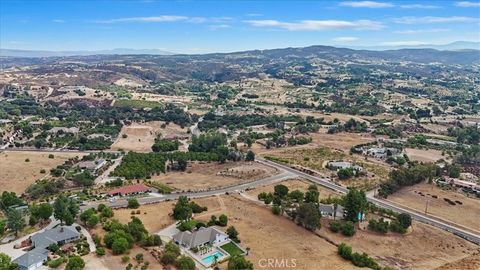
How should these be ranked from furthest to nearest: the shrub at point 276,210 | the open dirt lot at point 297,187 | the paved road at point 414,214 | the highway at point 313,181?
1. the open dirt lot at point 297,187
2. the shrub at point 276,210
3. the highway at point 313,181
4. the paved road at point 414,214

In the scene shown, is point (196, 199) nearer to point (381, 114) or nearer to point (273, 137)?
point (273, 137)

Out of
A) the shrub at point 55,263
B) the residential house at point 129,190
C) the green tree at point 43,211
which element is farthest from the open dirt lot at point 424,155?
the shrub at point 55,263

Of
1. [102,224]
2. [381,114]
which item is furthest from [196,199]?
[381,114]

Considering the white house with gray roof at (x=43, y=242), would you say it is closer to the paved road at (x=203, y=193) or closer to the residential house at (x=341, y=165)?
the paved road at (x=203, y=193)

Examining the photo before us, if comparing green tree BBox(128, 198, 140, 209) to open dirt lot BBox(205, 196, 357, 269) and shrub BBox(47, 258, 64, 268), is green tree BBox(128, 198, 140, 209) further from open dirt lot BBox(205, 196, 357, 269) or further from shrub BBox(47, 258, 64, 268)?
shrub BBox(47, 258, 64, 268)

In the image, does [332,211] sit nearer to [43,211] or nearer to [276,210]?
[276,210]

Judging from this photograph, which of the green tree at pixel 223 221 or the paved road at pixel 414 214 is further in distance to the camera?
the paved road at pixel 414 214
